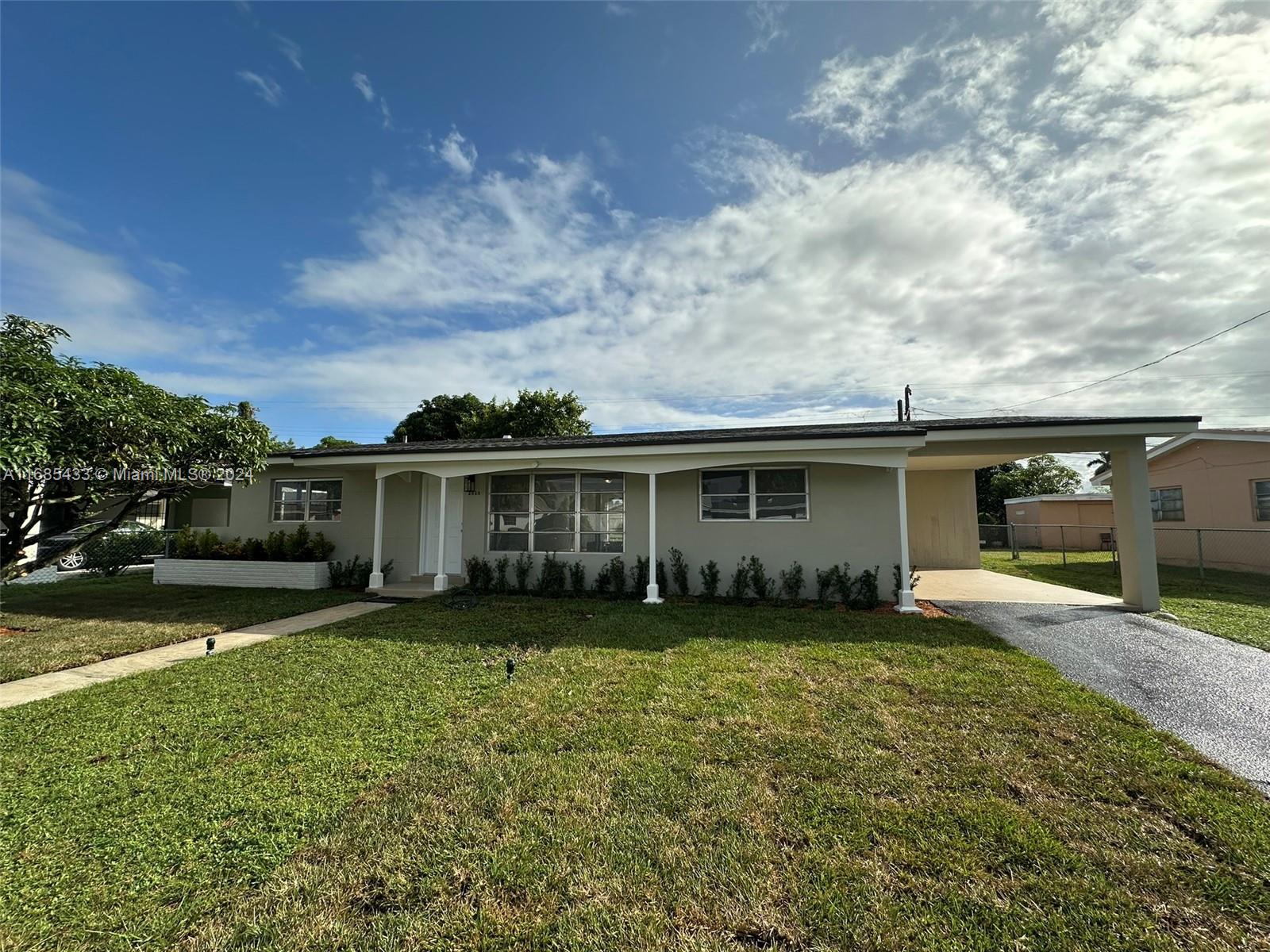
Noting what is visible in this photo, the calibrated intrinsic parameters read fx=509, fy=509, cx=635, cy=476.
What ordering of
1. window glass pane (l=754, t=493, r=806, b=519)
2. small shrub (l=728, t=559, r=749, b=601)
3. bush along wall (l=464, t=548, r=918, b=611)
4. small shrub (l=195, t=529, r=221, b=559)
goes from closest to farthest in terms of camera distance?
bush along wall (l=464, t=548, r=918, b=611), small shrub (l=728, t=559, r=749, b=601), window glass pane (l=754, t=493, r=806, b=519), small shrub (l=195, t=529, r=221, b=559)

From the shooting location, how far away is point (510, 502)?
11.4 m

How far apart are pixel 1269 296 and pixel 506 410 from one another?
30551 millimetres

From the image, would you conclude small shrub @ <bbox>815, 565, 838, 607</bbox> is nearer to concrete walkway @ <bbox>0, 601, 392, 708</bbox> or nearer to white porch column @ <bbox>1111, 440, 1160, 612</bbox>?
white porch column @ <bbox>1111, 440, 1160, 612</bbox>

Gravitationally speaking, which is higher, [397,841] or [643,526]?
[643,526]

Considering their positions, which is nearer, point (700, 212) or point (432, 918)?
point (432, 918)

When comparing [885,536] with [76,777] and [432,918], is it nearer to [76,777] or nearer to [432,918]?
[432,918]

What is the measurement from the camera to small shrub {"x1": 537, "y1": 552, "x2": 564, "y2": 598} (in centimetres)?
1034

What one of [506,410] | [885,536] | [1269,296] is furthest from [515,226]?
[506,410]

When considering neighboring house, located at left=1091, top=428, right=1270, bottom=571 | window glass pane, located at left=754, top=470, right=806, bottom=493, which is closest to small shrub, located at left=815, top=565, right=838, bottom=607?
window glass pane, located at left=754, top=470, right=806, bottom=493

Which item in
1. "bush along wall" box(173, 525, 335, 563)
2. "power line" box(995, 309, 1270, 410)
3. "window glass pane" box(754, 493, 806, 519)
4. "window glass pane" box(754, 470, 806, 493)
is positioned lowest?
"bush along wall" box(173, 525, 335, 563)

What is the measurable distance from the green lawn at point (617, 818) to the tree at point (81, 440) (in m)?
3.79

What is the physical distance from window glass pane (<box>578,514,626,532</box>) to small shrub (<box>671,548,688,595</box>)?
1.29 meters

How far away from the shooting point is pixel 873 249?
10961 mm

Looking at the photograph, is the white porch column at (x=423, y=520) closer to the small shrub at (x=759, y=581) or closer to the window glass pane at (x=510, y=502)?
the window glass pane at (x=510, y=502)
